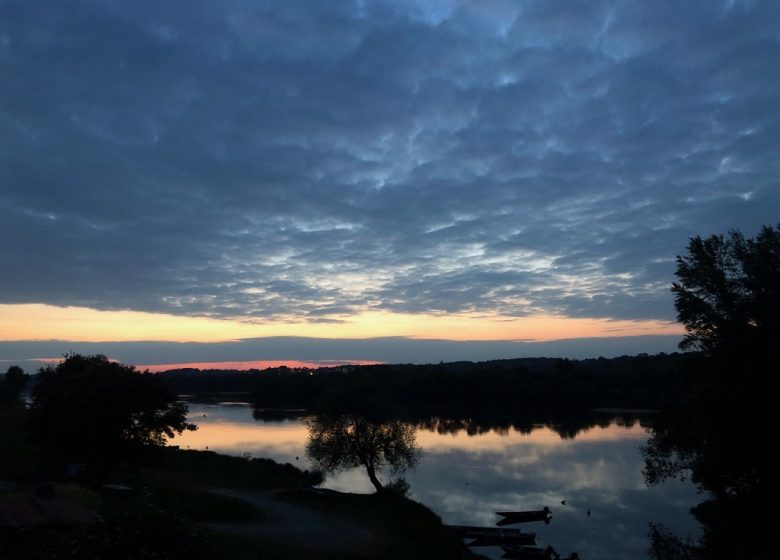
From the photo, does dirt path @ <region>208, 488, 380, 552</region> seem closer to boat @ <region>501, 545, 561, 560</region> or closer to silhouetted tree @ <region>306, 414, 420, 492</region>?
silhouetted tree @ <region>306, 414, 420, 492</region>

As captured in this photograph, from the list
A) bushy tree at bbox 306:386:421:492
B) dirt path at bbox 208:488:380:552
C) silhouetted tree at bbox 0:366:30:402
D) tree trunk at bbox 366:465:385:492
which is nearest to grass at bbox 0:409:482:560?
dirt path at bbox 208:488:380:552

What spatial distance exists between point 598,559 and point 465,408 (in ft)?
262

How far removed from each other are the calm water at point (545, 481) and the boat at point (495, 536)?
700 mm

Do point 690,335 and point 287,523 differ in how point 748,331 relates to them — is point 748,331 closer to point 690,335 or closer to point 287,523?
point 690,335

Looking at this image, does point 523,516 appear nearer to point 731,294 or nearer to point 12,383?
point 731,294

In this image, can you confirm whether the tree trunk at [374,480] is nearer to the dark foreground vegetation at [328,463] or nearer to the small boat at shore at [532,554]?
the dark foreground vegetation at [328,463]

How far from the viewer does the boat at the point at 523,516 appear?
113 feet

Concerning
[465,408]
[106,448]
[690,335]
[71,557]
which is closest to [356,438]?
[106,448]

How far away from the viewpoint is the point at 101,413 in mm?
27828

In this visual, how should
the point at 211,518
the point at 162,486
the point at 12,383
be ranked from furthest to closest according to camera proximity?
the point at 12,383
the point at 162,486
the point at 211,518

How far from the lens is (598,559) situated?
2862 centimetres

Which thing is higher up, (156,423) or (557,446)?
(156,423)

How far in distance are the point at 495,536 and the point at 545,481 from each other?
676 inches

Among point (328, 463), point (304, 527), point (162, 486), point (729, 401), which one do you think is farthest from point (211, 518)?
point (729, 401)
